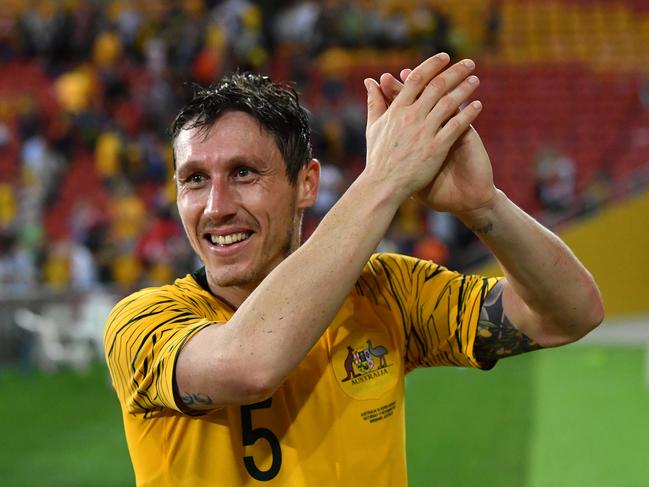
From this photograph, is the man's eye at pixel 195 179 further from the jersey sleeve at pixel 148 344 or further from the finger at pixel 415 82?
the finger at pixel 415 82

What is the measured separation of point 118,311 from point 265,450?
55 cm

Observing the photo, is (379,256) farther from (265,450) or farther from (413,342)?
(265,450)

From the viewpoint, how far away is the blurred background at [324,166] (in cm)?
1109

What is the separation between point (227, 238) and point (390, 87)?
0.59 metres

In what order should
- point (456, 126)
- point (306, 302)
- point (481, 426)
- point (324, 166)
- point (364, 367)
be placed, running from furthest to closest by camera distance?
point (324, 166) < point (481, 426) < point (364, 367) < point (456, 126) < point (306, 302)

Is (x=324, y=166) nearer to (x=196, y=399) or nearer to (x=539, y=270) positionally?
(x=539, y=270)

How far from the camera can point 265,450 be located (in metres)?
2.71

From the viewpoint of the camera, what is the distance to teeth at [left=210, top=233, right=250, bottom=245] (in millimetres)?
2695

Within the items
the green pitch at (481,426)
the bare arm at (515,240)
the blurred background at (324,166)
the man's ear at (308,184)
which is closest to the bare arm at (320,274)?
the bare arm at (515,240)

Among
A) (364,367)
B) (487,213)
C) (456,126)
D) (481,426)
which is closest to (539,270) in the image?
(487,213)

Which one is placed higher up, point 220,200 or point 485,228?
point 220,200

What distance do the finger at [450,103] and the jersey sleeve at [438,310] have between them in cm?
65

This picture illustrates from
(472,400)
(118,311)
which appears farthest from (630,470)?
(118,311)

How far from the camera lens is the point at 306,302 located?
2297 mm
